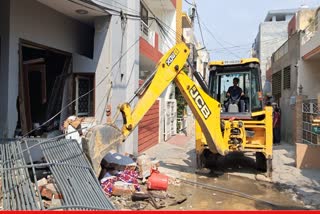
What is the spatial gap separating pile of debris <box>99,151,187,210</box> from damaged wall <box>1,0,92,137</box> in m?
2.32

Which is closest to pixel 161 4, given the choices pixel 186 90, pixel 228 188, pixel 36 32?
pixel 36 32

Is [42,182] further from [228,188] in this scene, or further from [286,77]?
[286,77]

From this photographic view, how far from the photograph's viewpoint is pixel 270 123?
29.0 feet

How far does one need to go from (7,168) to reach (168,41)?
1456cm

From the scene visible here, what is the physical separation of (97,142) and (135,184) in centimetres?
153

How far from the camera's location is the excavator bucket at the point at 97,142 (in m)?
5.91

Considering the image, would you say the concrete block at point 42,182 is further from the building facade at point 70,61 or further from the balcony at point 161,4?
the balcony at point 161,4

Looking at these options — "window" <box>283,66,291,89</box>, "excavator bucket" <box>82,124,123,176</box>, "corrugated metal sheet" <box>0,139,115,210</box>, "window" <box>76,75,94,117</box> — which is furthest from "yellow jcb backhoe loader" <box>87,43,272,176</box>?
"window" <box>283,66,291,89</box>

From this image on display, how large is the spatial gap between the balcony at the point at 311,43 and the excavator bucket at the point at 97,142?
33.6 feet

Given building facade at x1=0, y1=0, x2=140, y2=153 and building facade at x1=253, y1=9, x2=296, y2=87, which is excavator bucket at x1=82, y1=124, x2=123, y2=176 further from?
building facade at x1=253, y1=9, x2=296, y2=87

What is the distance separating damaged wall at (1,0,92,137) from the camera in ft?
24.2

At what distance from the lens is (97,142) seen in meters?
A: 6.01

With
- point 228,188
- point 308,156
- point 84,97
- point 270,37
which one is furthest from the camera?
point 270,37

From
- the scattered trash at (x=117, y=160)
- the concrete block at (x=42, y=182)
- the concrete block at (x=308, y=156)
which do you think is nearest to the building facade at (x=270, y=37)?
the concrete block at (x=308, y=156)
